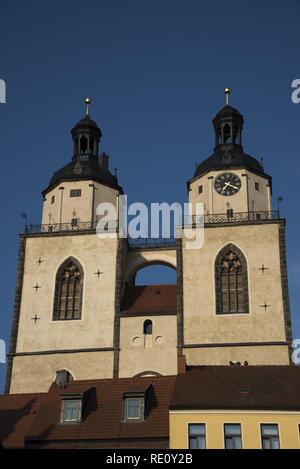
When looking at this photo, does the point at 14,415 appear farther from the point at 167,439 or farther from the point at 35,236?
the point at 35,236

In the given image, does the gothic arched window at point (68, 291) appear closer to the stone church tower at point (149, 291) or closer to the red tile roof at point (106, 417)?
the stone church tower at point (149, 291)

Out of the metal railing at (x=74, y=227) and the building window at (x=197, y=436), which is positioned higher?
the metal railing at (x=74, y=227)

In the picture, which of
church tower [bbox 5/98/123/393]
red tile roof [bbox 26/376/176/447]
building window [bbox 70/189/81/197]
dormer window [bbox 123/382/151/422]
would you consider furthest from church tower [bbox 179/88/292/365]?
dormer window [bbox 123/382/151/422]

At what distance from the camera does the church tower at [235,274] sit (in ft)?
142

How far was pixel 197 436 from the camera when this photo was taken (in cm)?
2875

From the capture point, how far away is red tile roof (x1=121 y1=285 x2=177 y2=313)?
46.4m

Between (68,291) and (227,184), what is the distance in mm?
12203

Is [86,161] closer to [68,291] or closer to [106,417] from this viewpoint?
[68,291]

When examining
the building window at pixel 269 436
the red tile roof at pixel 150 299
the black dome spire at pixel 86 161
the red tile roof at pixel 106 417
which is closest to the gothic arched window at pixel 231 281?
the red tile roof at pixel 150 299

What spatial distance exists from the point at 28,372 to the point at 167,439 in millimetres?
17364

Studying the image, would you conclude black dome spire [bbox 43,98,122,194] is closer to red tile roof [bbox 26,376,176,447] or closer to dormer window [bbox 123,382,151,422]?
red tile roof [bbox 26,376,176,447]

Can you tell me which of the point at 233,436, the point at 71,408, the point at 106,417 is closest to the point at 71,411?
the point at 71,408

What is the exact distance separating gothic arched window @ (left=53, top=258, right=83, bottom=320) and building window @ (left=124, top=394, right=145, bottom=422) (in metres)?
15.4

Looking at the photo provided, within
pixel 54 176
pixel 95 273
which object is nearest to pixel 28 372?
pixel 95 273
